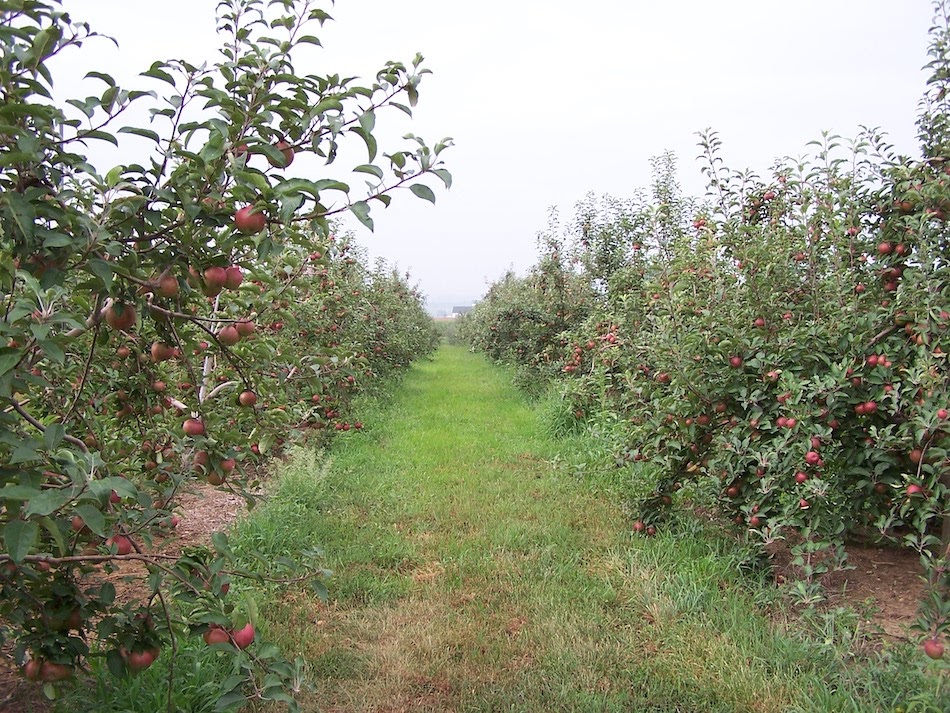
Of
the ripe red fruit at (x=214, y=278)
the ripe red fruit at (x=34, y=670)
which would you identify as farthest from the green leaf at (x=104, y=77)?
the ripe red fruit at (x=34, y=670)

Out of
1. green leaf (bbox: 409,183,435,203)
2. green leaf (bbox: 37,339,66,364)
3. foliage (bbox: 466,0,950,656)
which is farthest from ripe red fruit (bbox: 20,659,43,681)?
foliage (bbox: 466,0,950,656)

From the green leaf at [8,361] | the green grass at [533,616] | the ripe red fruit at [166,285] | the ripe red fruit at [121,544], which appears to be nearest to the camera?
the green leaf at [8,361]

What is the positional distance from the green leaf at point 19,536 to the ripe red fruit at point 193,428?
91 cm

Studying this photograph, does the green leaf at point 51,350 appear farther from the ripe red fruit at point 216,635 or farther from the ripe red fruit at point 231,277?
the ripe red fruit at point 216,635

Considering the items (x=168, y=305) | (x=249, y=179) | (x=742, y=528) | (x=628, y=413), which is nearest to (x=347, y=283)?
(x=628, y=413)

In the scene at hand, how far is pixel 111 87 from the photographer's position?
59.4 inches

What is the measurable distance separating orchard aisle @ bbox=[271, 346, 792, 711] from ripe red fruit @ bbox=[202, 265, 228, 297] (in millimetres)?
1789

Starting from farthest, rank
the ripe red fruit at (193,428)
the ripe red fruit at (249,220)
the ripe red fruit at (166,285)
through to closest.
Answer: the ripe red fruit at (193,428) → the ripe red fruit at (166,285) → the ripe red fruit at (249,220)

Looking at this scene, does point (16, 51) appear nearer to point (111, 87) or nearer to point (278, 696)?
point (111, 87)

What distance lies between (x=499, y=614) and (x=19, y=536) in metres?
2.43

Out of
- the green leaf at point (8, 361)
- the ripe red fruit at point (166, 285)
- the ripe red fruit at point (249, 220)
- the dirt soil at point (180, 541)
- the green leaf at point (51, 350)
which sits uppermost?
the ripe red fruit at point (249, 220)

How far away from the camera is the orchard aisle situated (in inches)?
103

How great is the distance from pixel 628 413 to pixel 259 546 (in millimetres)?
2548

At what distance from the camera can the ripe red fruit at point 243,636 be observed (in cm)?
179
